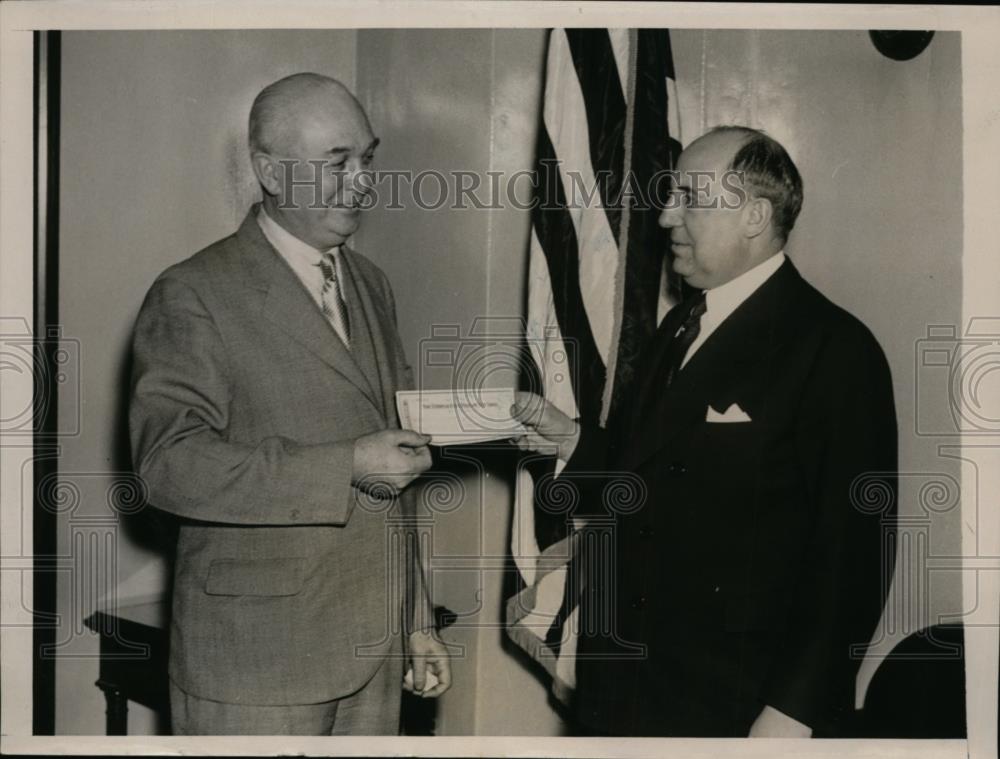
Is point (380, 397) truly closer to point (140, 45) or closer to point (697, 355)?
point (697, 355)

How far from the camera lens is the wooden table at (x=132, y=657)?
2014 mm

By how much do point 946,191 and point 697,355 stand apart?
2.01ft

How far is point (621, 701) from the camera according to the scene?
2.01 meters

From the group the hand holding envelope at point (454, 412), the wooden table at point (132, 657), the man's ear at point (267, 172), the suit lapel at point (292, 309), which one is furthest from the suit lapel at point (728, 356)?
the wooden table at point (132, 657)

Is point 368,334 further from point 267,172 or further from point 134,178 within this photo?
point 134,178

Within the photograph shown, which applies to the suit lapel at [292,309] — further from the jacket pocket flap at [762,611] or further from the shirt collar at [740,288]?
the jacket pocket flap at [762,611]

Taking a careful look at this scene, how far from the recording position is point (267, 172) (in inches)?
77.6

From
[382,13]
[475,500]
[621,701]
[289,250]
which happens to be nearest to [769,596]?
[621,701]

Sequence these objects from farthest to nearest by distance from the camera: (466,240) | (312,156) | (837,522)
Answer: (466,240) → (312,156) → (837,522)

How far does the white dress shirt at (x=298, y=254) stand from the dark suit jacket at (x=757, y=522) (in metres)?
0.66

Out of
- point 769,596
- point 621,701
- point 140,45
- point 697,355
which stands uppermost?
point 140,45

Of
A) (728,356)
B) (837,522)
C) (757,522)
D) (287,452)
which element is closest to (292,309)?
(287,452)

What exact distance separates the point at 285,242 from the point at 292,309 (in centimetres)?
14

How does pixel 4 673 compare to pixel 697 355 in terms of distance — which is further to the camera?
pixel 4 673
